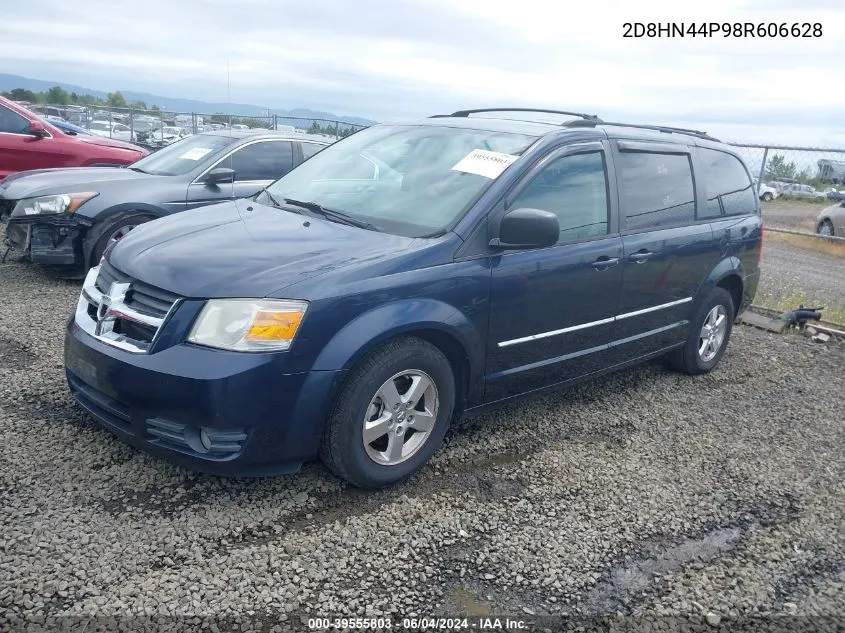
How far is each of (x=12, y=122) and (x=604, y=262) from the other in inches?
329

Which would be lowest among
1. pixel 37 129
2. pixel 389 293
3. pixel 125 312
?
pixel 125 312

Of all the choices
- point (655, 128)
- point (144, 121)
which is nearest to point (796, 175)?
point (655, 128)

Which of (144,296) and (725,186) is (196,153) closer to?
(144,296)

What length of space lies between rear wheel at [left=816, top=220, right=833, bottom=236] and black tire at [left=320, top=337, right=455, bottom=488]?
14867 mm

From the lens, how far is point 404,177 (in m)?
4.12

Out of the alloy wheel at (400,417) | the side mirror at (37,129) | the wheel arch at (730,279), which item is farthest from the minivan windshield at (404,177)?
the side mirror at (37,129)

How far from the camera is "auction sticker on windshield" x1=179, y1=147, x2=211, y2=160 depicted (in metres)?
7.43

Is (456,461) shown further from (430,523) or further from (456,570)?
(456,570)

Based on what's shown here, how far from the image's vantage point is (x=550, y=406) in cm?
484

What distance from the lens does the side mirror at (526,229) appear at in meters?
3.63

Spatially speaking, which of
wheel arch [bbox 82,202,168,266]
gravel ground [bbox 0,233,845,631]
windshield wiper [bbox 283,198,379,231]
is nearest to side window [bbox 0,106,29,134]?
wheel arch [bbox 82,202,168,266]

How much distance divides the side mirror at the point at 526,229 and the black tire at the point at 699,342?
7.39ft

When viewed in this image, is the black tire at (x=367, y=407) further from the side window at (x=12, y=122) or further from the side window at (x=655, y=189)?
the side window at (x=12, y=122)

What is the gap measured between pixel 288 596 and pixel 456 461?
142 cm
